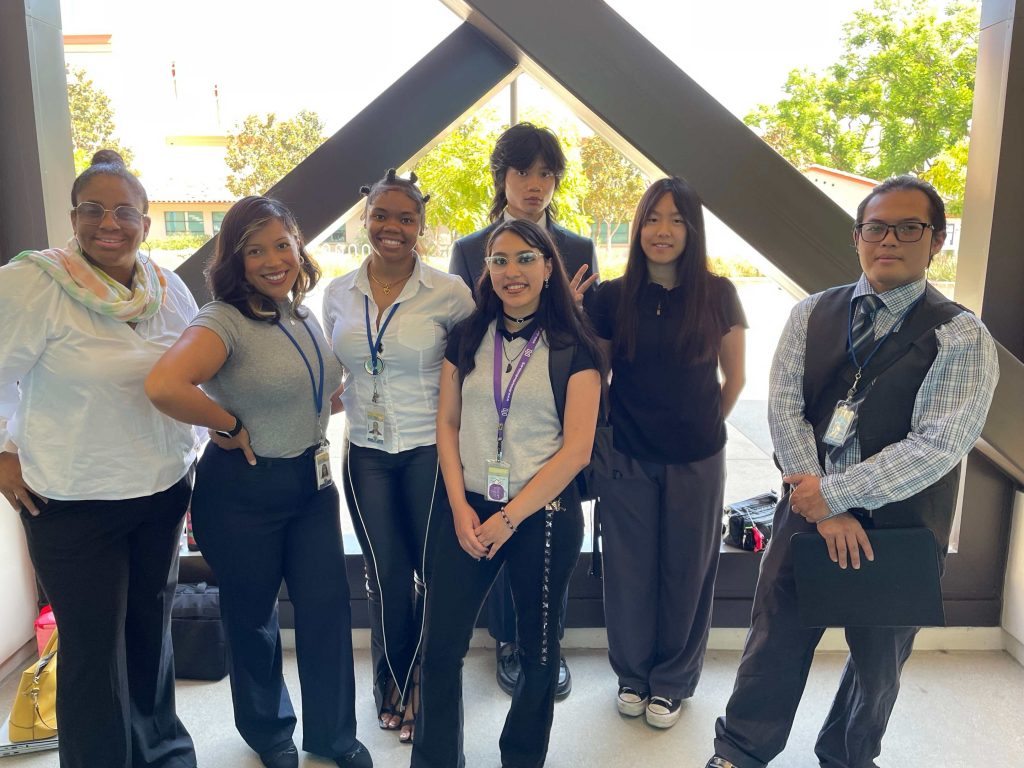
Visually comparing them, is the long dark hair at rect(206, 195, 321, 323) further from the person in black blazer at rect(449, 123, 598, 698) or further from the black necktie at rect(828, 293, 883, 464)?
the black necktie at rect(828, 293, 883, 464)

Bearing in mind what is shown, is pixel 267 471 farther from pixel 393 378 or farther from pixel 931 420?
pixel 931 420

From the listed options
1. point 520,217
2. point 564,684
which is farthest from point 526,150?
point 564,684

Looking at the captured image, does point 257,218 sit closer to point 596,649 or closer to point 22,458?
point 22,458

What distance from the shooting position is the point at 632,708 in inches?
86.2

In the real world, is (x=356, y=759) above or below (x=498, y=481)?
below

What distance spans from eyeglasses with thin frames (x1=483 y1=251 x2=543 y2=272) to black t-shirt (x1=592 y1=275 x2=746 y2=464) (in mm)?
437

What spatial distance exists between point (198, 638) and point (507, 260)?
1830 millimetres

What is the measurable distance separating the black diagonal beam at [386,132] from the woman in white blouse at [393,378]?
1.56 ft

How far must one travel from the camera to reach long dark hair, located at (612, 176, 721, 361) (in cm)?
193

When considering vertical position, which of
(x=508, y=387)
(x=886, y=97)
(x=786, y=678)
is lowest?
(x=786, y=678)

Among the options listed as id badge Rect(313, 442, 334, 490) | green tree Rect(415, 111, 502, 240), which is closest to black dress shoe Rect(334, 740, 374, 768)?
id badge Rect(313, 442, 334, 490)

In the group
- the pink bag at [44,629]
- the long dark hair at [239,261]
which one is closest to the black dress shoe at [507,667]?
the long dark hair at [239,261]

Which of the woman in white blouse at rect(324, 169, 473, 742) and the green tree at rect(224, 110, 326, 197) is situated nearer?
the woman in white blouse at rect(324, 169, 473, 742)

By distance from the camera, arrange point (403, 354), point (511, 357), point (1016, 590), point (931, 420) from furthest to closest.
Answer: point (1016, 590) < point (403, 354) < point (511, 357) < point (931, 420)
